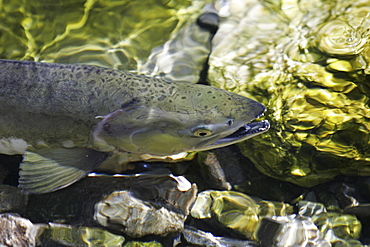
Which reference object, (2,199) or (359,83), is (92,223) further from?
(359,83)

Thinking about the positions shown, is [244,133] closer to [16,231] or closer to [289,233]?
[289,233]

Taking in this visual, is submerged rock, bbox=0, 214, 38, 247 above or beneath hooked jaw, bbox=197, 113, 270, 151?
beneath

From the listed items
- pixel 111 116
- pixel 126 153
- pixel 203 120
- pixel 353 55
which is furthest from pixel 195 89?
pixel 353 55

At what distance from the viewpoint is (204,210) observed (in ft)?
14.6

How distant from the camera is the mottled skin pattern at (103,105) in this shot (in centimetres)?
364

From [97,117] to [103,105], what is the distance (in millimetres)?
155

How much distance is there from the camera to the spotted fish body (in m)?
3.65

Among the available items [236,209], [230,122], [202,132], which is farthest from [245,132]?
[236,209]

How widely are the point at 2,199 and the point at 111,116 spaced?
1.75 meters

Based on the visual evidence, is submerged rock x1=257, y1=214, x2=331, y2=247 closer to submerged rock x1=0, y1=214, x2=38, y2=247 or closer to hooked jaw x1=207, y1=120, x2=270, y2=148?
hooked jaw x1=207, y1=120, x2=270, y2=148

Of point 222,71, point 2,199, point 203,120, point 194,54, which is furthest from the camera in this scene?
A: point 194,54

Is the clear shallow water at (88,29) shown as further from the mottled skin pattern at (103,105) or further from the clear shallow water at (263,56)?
the mottled skin pattern at (103,105)

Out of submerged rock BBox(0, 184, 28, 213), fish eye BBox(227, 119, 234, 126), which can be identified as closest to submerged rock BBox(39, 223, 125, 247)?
submerged rock BBox(0, 184, 28, 213)

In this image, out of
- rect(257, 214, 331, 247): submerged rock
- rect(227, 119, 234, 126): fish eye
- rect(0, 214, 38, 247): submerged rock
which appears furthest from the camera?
rect(257, 214, 331, 247): submerged rock
